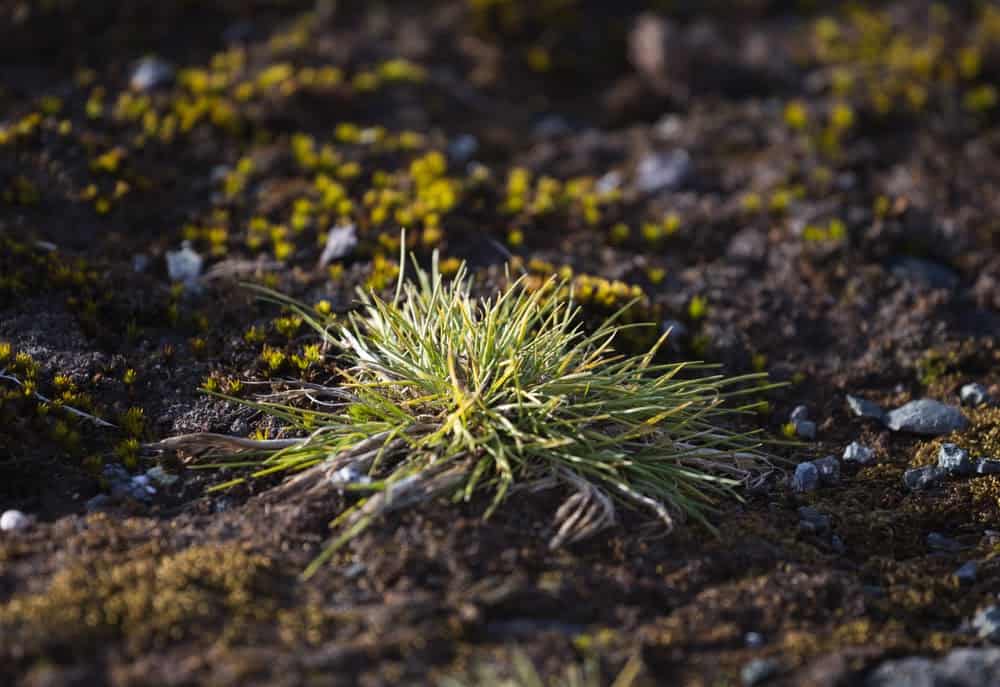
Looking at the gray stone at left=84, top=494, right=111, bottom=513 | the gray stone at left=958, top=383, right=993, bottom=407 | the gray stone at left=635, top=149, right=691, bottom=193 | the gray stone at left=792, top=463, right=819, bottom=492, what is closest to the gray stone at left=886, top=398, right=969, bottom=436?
the gray stone at left=958, top=383, right=993, bottom=407

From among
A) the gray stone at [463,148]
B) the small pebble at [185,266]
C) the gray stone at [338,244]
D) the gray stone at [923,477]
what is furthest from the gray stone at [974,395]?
the small pebble at [185,266]

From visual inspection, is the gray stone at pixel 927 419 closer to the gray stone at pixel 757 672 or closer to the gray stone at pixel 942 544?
the gray stone at pixel 942 544

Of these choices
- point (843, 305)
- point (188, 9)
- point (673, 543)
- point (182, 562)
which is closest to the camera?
point (182, 562)

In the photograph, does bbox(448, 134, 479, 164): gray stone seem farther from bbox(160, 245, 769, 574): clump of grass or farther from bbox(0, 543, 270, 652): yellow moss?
bbox(0, 543, 270, 652): yellow moss

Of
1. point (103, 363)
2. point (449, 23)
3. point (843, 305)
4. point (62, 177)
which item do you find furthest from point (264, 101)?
point (843, 305)

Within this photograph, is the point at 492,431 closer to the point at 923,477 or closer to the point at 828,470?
the point at 828,470

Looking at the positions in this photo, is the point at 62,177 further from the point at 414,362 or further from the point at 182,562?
the point at 182,562
